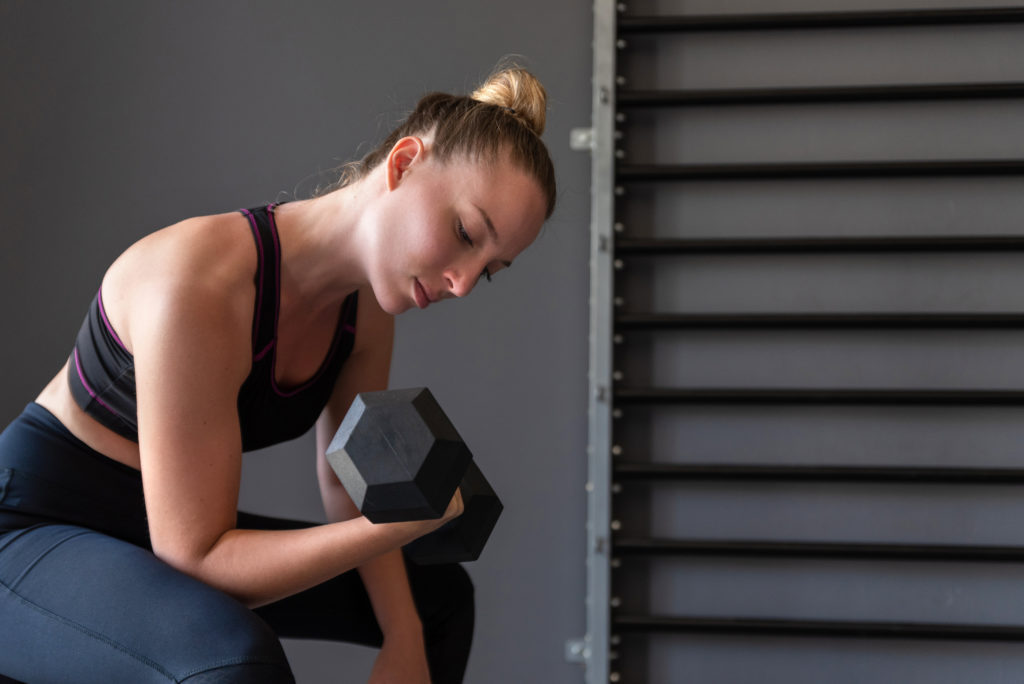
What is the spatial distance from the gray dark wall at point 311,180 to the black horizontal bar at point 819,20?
0.20m

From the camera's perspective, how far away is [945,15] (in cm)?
238

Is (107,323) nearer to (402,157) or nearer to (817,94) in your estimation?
(402,157)

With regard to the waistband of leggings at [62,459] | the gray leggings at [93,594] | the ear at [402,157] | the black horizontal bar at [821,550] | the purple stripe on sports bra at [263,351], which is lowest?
the black horizontal bar at [821,550]

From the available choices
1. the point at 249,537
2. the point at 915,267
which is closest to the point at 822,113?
the point at 915,267

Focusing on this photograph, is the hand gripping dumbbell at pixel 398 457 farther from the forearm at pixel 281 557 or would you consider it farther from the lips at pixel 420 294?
the lips at pixel 420 294

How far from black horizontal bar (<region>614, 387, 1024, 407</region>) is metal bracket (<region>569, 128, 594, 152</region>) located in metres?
0.66

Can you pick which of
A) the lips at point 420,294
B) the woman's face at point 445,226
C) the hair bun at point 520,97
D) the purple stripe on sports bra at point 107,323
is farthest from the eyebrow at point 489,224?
the purple stripe on sports bra at point 107,323

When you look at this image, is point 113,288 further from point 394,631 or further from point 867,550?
point 867,550

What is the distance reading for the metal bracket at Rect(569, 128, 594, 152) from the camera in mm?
2418

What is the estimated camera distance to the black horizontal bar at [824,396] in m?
2.32

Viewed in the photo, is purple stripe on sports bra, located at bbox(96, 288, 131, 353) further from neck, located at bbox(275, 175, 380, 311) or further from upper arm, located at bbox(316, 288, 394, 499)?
upper arm, located at bbox(316, 288, 394, 499)

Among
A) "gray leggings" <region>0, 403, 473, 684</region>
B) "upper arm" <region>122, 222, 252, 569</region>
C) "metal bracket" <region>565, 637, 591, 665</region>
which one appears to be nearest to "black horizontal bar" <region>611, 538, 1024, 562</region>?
"metal bracket" <region>565, 637, 591, 665</region>

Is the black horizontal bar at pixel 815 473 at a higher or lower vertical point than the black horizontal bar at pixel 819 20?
lower

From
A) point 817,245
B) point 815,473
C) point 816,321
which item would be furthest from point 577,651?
point 817,245
